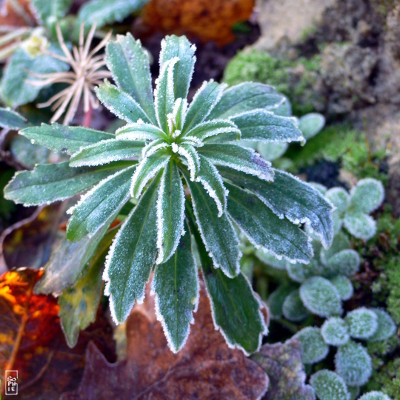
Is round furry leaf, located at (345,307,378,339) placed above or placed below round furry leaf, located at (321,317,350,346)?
above

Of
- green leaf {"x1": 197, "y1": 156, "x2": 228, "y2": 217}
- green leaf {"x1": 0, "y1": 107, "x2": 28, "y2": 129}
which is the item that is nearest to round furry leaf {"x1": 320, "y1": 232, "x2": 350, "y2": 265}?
green leaf {"x1": 197, "y1": 156, "x2": 228, "y2": 217}

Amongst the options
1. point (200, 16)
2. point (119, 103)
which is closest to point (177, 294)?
point (119, 103)

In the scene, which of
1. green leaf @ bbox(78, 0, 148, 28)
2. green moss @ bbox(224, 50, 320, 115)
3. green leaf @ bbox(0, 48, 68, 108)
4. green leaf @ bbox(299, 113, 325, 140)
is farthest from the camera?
green leaf @ bbox(78, 0, 148, 28)

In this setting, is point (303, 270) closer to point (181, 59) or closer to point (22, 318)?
point (181, 59)

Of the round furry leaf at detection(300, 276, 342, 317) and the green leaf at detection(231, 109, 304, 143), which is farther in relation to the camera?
the round furry leaf at detection(300, 276, 342, 317)

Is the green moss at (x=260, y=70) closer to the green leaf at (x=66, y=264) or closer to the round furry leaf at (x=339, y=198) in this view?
the round furry leaf at (x=339, y=198)

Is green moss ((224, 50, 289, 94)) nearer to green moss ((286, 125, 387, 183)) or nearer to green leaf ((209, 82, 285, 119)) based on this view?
green moss ((286, 125, 387, 183))

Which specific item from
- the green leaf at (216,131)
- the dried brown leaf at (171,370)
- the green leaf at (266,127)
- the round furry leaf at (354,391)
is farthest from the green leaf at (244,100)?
the round furry leaf at (354,391)
